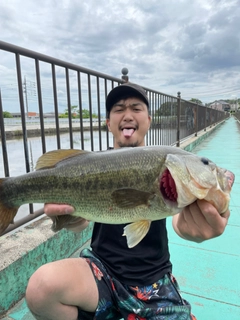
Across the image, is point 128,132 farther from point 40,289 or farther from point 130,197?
point 40,289

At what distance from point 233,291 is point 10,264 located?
1532mm

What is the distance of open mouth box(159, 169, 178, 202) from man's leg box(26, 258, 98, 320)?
649 millimetres

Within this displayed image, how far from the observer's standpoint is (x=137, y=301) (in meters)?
1.43

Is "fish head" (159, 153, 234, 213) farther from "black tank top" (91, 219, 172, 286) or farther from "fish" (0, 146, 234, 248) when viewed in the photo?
"black tank top" (91, 219, 172, 286)

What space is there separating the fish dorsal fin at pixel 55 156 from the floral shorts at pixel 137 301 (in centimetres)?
62

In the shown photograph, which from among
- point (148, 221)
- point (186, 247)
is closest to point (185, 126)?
point (186, 247)

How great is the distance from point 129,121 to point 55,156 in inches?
27.3

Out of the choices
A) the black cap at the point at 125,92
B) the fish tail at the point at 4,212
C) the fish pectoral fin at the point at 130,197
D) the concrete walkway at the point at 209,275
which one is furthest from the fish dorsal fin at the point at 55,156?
the concrete walkway at the point at 209,275

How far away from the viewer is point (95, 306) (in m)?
1.41

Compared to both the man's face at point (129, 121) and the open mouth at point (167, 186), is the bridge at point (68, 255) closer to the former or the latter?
the man's face at point (129, 121)

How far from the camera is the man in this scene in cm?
129

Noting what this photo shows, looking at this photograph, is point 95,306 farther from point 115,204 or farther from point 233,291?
point 233,291

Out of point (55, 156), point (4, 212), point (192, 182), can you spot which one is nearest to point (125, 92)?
point (55, 156)

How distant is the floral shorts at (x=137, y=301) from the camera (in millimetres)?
1418
